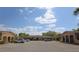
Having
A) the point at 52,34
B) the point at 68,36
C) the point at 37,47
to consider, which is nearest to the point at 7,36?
the point at 37,47

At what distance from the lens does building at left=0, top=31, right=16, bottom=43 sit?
10329mm

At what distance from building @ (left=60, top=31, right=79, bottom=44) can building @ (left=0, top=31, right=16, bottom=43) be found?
3.80 ft

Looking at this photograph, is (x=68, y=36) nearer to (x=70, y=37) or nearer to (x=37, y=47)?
(x=70, y=37)

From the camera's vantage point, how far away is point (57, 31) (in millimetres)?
10336

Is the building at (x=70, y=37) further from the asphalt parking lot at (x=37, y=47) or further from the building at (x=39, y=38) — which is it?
the building at (x=39, y=38)

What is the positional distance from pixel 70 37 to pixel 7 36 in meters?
1.46

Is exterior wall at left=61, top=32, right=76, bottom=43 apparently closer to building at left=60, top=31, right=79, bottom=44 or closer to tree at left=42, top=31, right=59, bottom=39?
building at left=60, top=31, right=79, bottom=44

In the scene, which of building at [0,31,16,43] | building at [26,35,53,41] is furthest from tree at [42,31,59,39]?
Answer: building at [0,31,16,43]

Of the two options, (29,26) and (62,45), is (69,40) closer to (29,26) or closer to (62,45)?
(62,45)

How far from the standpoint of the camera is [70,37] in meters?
10.4

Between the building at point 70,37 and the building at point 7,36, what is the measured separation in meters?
1.16

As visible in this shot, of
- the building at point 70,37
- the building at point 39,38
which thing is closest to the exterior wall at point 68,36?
the building at point 70,37

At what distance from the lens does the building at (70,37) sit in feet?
33.9
